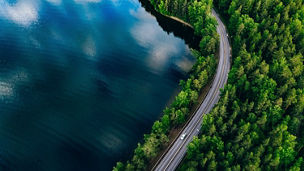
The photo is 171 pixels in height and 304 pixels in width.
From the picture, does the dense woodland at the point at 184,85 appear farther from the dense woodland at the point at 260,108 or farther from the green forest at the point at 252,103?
the dense woodland at the point at 260,108

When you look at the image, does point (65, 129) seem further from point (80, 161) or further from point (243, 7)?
point (243, 7)

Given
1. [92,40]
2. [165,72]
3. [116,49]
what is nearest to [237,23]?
[165,72]

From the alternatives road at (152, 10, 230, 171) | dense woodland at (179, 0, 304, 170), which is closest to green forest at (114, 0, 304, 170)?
dense woodland at (179, 0, 304, 170)

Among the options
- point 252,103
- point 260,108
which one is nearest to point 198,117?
point 252,103

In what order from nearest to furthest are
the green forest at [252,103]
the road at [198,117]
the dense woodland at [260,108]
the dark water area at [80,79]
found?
1. the dense woodland at [260,108]
2. the green forest at [252,103]
3. the road at [198,117]
4. the dark water area at [80,79]

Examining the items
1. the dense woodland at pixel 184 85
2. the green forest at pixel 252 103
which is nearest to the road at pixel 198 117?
the dense woodland at pixel 184 85
